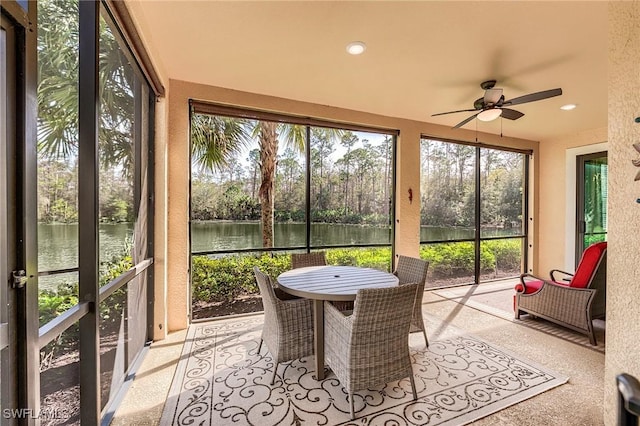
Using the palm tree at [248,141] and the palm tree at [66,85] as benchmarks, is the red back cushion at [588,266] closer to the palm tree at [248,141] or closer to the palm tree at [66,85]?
the palm tree at [248,141]

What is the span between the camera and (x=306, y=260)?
3.30 meters

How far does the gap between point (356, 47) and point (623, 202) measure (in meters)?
2.21

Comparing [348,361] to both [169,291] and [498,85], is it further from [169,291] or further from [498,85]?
[498,85]

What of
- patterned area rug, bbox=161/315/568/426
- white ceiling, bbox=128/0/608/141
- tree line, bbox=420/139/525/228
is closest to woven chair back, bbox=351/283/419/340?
patterned area rug, bbox=161/315/568/426

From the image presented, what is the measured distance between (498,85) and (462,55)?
0.96 meters

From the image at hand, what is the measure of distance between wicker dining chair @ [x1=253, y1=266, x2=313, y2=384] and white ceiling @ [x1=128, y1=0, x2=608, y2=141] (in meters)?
1.99

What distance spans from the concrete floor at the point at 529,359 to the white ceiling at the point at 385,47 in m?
2.70

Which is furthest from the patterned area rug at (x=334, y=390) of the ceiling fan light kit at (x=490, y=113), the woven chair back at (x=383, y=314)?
the ceiling fan light kit at (x=490, y=113)

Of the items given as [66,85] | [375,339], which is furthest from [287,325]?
[66,85]

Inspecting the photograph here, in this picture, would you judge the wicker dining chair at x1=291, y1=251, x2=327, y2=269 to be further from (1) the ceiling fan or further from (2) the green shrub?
(1) the ceiling fan

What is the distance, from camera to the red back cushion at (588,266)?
10.2 ft

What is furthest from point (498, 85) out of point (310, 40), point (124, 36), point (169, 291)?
point (169, 291)

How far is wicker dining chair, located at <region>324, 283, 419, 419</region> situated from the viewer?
1817 mm

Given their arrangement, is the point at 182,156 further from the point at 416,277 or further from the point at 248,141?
the point at 416,277
